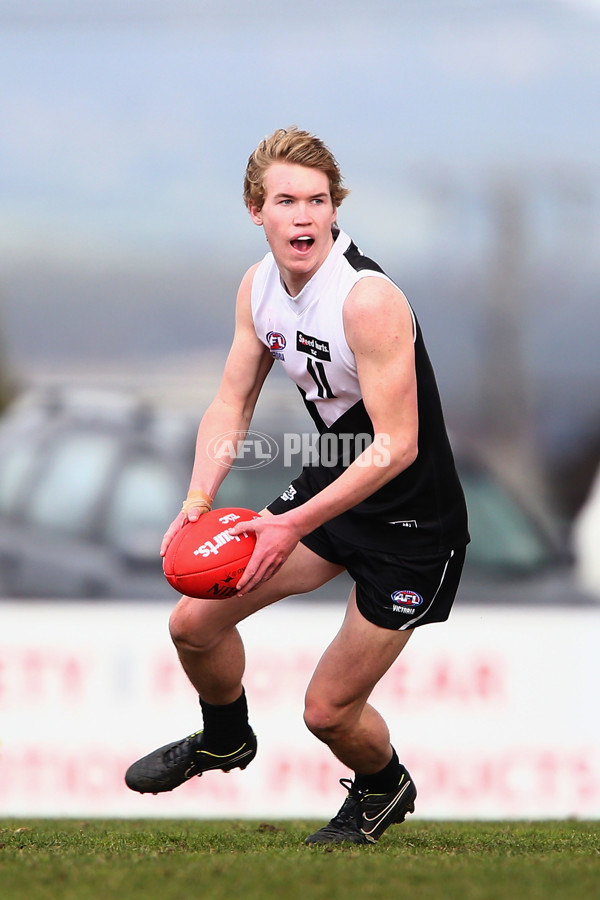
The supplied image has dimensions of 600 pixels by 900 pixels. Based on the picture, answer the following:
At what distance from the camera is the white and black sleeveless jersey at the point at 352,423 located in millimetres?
4098

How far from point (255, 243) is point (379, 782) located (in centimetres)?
416

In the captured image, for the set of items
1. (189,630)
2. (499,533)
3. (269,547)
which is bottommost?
(189,630)

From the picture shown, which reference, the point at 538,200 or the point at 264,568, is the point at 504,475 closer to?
the point at 538,200

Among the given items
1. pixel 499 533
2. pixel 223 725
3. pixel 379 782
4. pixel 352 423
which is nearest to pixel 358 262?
pixel 352 423

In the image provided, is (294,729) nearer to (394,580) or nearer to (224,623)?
(224,623)

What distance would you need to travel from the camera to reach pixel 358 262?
409 centimetres

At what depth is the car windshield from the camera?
286 inches

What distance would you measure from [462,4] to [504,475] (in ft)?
9.34

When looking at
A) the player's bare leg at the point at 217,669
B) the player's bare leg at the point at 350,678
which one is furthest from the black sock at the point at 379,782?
the player's bare leg at the point at 217,669

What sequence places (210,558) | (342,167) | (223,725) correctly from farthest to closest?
(342,167) < (223,725) < (210,558)

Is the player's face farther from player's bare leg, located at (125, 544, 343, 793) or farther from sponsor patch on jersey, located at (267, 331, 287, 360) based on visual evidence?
player's bare leg, located at (125, 544, 343, 793)

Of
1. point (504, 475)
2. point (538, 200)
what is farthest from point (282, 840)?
point (538, 200)

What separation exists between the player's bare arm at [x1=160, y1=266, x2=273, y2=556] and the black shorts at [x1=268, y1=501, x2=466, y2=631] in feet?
0.88

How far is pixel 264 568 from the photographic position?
3875mm
